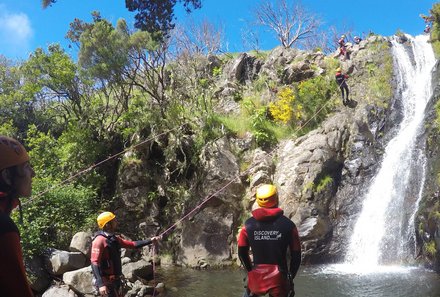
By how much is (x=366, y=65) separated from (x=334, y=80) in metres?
2.61

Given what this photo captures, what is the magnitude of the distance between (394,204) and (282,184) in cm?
342

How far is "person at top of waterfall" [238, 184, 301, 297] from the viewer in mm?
3838

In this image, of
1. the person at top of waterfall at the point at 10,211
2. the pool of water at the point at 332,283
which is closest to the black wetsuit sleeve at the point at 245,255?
the person at top of waterfall at the point at 10,211

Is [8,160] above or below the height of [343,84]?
below

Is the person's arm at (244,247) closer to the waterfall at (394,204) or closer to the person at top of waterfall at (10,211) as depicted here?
the person at top of waterfall at (10,211)

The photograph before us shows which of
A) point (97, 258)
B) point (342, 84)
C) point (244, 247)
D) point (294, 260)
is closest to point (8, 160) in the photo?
point (244, 247)

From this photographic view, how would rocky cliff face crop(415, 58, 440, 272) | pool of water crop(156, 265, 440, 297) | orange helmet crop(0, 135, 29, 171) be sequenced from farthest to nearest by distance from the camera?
rocky cliff face crop(415, 58, 440, 272) → pool of water crop(156, 265, 440, 297) → orange helmet crop(0, 135, 29, 171)

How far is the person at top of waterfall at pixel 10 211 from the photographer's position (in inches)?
52.8

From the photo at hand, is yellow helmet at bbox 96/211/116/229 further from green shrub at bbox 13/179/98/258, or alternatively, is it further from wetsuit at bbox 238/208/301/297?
green shrub at bbox 13/179/98/258

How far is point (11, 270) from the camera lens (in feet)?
4.42

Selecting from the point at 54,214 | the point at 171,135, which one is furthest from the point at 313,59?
the point at 54,214

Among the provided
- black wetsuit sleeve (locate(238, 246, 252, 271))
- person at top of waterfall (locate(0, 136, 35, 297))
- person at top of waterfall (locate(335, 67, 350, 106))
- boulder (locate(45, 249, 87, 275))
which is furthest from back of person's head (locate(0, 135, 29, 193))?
person at top of waterfall (locate(335, 67, 350, 106))

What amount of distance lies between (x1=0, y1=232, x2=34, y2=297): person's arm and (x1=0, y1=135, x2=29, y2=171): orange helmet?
32cm

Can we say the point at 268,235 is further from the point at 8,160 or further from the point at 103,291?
the point at 8,160
